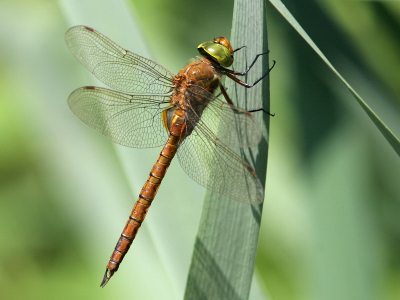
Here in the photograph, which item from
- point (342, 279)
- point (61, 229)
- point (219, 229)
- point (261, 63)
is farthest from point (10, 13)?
point (342, 279)

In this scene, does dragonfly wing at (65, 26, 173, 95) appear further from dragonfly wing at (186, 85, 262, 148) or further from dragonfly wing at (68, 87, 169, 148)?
dragonfly wing at (186, 85, 262, 148)

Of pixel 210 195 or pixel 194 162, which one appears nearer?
pixel 210 195

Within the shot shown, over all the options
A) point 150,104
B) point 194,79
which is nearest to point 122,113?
point 150,104

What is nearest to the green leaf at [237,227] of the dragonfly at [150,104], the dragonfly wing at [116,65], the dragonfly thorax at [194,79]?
the dragonfly at [150,104]

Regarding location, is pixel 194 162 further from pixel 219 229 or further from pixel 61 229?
pixel 61 229

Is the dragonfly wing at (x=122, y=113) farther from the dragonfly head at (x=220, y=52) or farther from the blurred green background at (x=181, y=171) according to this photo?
the dragonfly head at (x=220, y=52)

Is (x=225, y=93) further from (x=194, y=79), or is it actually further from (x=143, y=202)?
(x=143, y=202)

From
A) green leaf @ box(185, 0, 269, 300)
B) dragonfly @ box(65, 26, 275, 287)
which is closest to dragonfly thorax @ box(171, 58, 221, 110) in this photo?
dragonfly @ box(65, 26, 275, 287)
